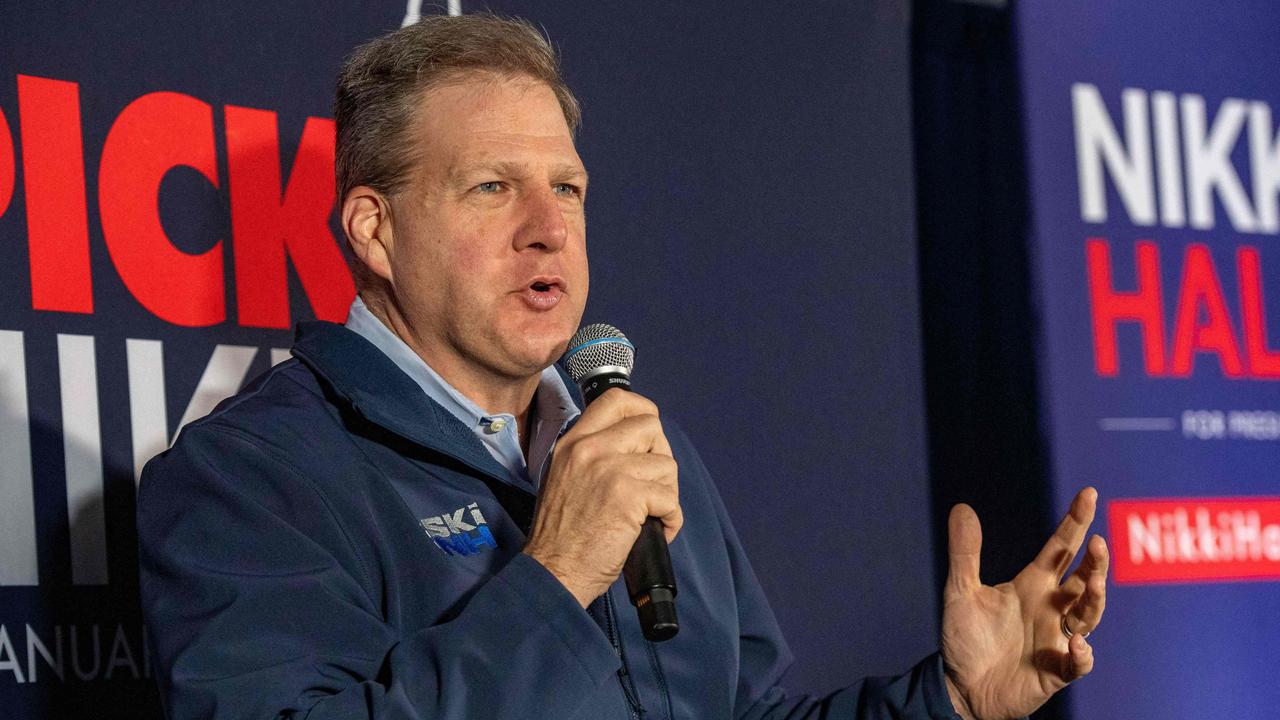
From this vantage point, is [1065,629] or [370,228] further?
[370,228]

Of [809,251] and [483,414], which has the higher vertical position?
[809,251]

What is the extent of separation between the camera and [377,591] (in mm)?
1402

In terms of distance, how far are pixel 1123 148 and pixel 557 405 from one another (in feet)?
5.27

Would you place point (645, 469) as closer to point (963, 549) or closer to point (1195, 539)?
point (963, 549)

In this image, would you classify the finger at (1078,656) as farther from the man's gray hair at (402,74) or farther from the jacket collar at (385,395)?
the man's gray hair at (402,74)

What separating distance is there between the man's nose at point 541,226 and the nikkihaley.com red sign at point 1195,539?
1542 millimetres

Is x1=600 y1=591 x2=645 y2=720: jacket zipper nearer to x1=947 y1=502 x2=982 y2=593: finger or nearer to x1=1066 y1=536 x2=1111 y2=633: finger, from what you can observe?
x1=947 y1=502 x2=982 y2=593: finger

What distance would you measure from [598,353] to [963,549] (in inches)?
19.6

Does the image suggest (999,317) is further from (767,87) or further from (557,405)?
(557,405)

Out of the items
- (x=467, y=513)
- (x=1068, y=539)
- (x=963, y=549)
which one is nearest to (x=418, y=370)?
(x=467, y=513)

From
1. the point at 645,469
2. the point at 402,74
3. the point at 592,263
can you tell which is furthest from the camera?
the point at 592,263

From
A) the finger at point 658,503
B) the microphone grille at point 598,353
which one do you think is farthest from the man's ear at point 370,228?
the finger at point 658,503

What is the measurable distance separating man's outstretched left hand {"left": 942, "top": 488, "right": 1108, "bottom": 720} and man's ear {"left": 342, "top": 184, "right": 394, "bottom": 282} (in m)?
0.72

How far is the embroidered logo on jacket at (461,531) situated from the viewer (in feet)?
4.80
